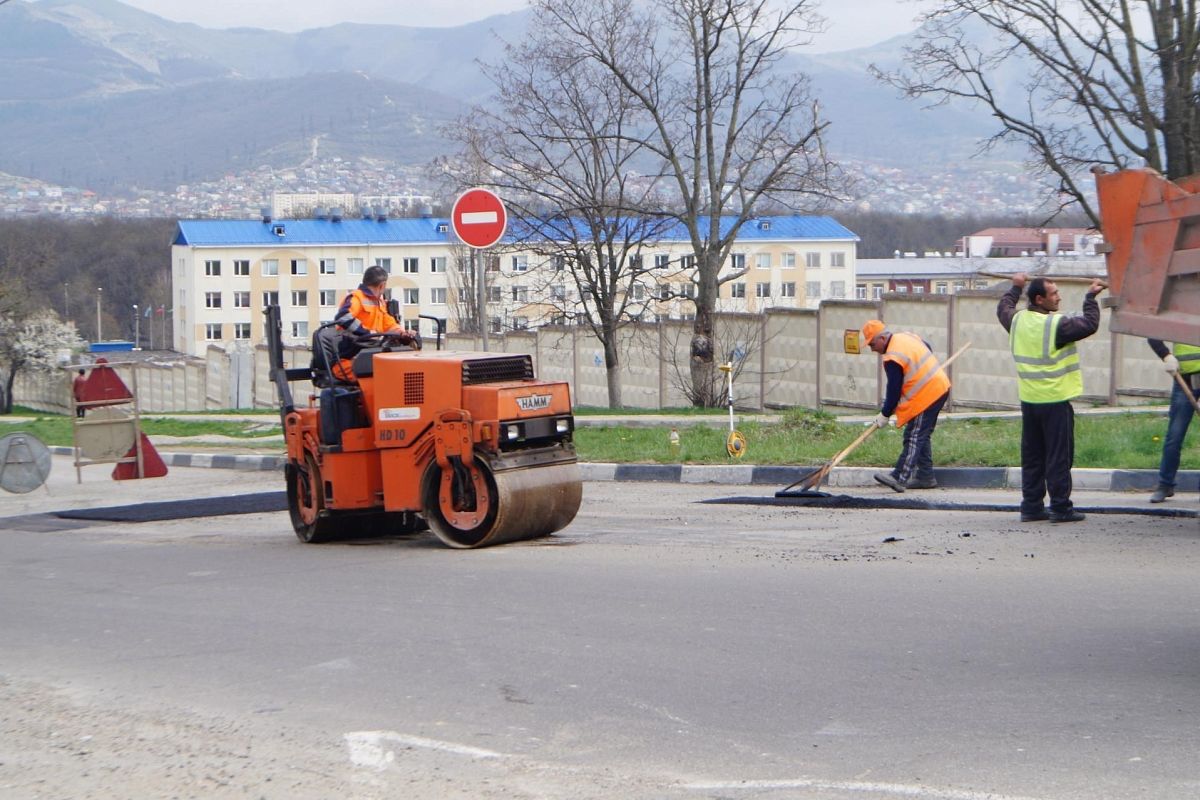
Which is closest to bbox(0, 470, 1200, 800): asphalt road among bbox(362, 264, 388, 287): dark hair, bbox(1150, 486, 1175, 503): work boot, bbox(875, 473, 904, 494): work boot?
bbox(1150, 486, 1175, 503): work boot

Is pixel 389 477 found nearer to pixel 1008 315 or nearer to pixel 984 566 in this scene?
pixel 984 566

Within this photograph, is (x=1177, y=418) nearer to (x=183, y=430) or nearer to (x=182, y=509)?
(x=182, y=509)

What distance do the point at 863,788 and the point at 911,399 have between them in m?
8.05

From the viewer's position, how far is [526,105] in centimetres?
2756

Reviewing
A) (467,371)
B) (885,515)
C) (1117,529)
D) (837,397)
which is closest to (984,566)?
(1117,529)

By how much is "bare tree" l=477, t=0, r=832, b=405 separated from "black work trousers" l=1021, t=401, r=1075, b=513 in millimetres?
17054

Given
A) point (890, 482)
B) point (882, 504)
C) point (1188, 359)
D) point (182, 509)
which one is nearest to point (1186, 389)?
point (1188, 359)

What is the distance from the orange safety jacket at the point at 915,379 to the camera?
481 inches

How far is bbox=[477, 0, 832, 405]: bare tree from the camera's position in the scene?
1050 inches

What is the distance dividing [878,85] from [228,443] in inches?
509

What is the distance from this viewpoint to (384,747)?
17.0 feet

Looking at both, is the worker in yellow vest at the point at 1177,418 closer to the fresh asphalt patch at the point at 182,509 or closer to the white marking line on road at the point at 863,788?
the white marking line on road at the point at 863,788

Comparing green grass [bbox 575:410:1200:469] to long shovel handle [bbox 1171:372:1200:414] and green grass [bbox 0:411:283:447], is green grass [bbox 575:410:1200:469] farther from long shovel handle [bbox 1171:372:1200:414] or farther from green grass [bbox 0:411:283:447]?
green grass [bbox 0:411:283:447]

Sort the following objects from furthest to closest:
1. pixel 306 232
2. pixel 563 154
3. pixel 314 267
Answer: pixel 306 232
pixel 314 267
pixel 563 154
